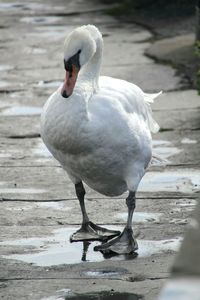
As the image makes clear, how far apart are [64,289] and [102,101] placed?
1609 millimetres

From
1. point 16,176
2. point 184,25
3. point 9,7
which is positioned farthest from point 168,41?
point 16,176

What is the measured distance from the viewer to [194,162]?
10023 millimetres

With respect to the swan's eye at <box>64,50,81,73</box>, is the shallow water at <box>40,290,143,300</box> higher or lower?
lower

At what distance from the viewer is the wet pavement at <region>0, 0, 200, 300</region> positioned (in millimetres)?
6738

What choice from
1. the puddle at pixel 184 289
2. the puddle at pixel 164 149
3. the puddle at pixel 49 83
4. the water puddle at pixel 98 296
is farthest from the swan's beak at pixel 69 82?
the puddle at pixel 49 83

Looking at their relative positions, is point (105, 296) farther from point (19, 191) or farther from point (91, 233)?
point (19, 191)

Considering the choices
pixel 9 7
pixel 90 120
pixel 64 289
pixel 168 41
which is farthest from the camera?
pixel 9 7

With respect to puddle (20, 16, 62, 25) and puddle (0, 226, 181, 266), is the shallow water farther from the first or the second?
puddle (20, 16, 62, 25)

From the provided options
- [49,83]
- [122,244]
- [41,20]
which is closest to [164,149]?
[122,244]

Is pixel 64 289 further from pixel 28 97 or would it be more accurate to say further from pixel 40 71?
pixel 40 71

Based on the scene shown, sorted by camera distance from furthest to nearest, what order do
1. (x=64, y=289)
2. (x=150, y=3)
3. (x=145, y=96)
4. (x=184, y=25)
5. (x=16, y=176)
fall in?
(x=150, y=3), (x=184, y=25), (x=16, y=176), (x=145, y=96), (x=64, y=289)

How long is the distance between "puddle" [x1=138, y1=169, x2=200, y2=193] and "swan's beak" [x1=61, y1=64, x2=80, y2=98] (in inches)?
73.3

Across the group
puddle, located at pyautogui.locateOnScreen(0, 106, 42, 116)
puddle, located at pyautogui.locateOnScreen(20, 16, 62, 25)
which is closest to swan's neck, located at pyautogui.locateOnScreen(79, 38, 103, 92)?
puddle, located at pyautogui.locateOnScreen(0, 106, 42, 116)

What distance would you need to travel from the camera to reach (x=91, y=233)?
25.7ft
